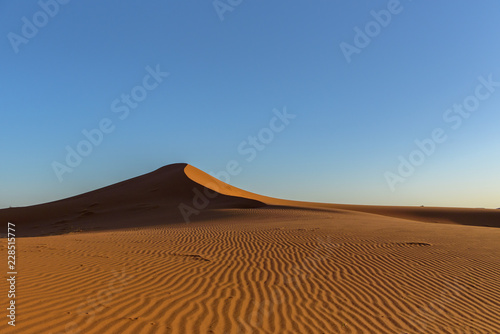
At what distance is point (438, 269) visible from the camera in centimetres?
868

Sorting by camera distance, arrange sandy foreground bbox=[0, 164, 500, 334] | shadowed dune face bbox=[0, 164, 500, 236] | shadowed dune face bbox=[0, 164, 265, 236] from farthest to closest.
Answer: shadowed dune face bbox=[0, 164, 500, 236] → shadowed dune face bbox=[0, 164, 265, 236] → sandy foreground bbox=[0, 164, 500, 334]

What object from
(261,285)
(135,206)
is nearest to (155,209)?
(135,206)

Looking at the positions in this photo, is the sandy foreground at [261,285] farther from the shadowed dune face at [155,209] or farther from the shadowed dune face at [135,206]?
the shadowed dune face at [135,206]

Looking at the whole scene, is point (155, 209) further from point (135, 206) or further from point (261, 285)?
point (261, 285)

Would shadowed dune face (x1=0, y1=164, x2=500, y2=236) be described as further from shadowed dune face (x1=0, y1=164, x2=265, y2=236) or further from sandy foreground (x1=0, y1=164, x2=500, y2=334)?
sandy foreground (x1=0, y1=164, x2=500, y2=334)

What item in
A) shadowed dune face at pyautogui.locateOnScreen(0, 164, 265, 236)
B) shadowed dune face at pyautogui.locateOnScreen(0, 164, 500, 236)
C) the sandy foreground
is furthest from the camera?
shadowed dune face at pyautogui.locateOnScreen(0, 164, 500, 236)

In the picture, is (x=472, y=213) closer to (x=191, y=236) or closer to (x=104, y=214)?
(x=191, y=236)

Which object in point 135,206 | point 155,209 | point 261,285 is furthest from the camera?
point 135,206

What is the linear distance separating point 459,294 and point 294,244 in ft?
18.6

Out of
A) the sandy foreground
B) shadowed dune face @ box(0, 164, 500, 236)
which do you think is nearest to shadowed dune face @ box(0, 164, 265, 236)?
shadowed dune face @ box(0, 164, 500, 236)

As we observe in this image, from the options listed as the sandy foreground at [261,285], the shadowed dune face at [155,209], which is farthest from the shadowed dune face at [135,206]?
the sandy foreground at [261,285]

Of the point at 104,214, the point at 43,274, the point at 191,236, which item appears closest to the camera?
the point at 43,274

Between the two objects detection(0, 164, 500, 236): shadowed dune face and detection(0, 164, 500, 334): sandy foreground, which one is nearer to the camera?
detection(0, 164, 500, 334): sandy foreground

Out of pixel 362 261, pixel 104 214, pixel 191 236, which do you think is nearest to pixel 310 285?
A: pixel 362 261
